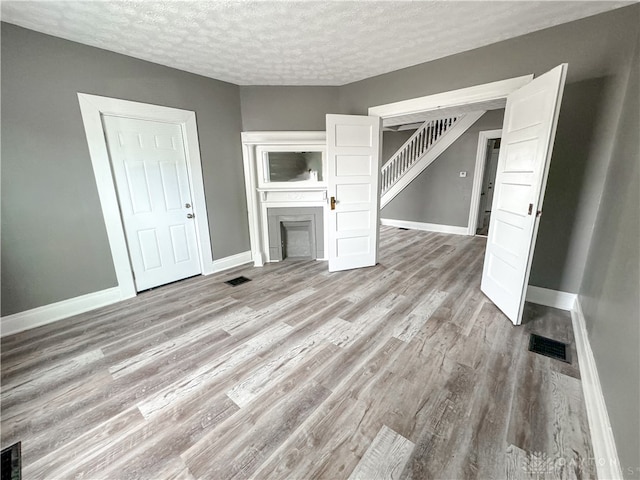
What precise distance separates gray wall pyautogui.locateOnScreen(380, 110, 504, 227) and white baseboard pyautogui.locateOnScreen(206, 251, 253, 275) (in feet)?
13.6

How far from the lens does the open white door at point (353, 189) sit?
3270 mm

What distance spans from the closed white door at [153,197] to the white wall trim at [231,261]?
1.14ft

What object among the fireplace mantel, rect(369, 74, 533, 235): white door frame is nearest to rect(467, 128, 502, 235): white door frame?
rect(369, 74, 533, 235): white door frame

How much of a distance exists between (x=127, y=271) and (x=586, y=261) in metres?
4.77

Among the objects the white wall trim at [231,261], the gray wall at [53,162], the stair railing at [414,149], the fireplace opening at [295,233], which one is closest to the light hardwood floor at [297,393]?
the gray wall at [53,162]

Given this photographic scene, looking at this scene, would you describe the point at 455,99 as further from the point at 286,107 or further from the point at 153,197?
the point at 153,197

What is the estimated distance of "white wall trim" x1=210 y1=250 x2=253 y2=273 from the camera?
12.3 ft

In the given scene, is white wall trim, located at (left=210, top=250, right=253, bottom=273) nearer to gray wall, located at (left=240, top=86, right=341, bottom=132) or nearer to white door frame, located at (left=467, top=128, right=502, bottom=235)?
gray wall, located at (left=240, top=86, right=341, bottom=132)

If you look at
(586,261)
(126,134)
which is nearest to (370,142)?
(586,261)

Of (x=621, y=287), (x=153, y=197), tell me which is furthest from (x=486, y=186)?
(x=153, y=197)

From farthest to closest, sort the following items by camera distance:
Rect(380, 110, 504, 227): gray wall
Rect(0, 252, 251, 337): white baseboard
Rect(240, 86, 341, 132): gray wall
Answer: Rect(380, 110, 504, 227): gray wall, Rect(240, 86, 341, 132): gray wall, Rect(0, 252, 251, 337): white baseboard

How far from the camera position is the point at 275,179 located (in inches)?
155

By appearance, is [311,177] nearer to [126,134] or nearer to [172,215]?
[172,215]

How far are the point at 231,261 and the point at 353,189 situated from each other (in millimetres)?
2159
